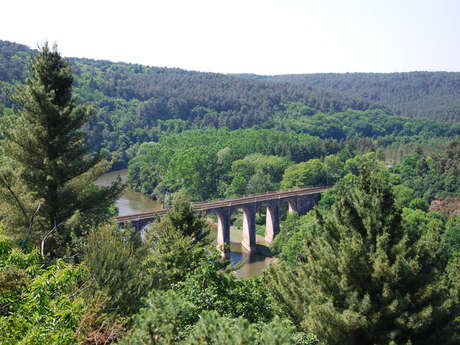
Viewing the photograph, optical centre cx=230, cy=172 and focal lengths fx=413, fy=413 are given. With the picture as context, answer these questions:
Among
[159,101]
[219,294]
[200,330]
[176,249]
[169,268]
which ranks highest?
[200,330]

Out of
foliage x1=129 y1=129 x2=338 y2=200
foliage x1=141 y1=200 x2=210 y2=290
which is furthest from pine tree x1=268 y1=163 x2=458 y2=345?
foliage x1=129 y1=129 x2=338 y2=200

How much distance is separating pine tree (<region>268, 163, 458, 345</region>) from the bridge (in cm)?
3299

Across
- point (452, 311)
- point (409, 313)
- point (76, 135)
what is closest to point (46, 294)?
point (409, 313)

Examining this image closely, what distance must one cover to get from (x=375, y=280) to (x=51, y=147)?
1313 centimetres

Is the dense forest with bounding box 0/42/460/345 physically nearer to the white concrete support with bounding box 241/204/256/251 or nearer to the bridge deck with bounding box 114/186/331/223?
the bridge deck with bounding box 114/186/331/223

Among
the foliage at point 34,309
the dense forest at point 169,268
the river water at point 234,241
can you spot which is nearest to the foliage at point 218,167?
the river water at point 234,241

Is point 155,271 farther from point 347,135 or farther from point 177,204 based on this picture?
point 347,135

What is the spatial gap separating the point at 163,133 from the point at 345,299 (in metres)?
118

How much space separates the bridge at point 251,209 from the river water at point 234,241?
5.00 feet

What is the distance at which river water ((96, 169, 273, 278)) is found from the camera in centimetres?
4758

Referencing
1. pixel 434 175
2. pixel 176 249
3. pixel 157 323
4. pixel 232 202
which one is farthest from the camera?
pixel 434 175

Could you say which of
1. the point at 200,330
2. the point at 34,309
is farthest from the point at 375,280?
the point at 34,309

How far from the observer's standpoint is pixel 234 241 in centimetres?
5794

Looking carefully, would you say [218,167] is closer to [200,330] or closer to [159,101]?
[200,330]
